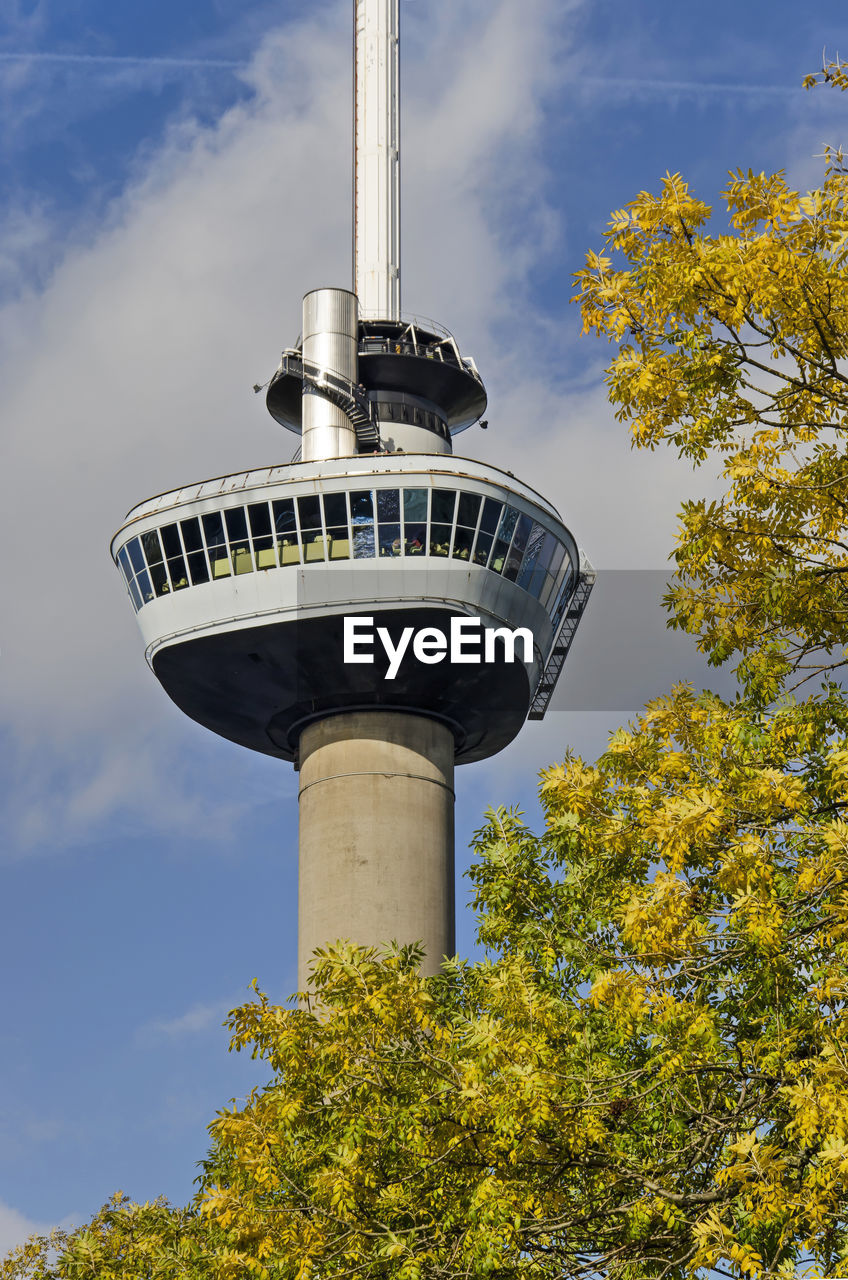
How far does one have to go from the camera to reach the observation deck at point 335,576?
62.8 meters

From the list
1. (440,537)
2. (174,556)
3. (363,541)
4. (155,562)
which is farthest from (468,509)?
(155,562)

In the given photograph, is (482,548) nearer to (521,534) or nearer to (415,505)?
(521,534)

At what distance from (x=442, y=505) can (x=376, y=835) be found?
1315cm

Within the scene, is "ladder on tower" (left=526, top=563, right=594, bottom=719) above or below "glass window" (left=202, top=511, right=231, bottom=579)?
above

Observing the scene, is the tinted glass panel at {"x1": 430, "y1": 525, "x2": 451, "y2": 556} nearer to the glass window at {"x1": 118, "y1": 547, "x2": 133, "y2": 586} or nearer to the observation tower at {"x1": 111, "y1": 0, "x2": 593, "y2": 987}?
the observation tower at {"x1": 111, "y1": 0, "x2": 593, "y2": 987}

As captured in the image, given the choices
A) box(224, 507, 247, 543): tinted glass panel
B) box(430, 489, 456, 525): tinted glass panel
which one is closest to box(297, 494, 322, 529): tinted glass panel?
box(224, 507, 247, 543): tinted glass panel

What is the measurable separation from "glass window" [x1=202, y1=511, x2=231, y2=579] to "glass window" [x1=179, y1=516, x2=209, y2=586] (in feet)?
0.96

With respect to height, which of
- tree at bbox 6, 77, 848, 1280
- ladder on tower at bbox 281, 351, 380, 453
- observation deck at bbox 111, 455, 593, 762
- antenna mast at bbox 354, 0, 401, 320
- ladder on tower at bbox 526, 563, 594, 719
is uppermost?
antenna mast at bbox 354, 0, 401, 320

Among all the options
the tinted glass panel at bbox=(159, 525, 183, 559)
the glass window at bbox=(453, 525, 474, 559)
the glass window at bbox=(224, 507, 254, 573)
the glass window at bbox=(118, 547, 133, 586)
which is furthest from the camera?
the glass window at bbox=(118, 547, 133, 586)

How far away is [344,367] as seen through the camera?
72.6 m

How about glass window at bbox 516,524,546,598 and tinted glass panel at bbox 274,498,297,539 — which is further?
glass window at bbox 516,524,546,598

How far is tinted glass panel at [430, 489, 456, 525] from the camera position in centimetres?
6288

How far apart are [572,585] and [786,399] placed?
52.6 m

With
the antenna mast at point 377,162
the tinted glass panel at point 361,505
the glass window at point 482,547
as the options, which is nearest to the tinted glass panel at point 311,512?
the tinted glass panel at point 361,505
